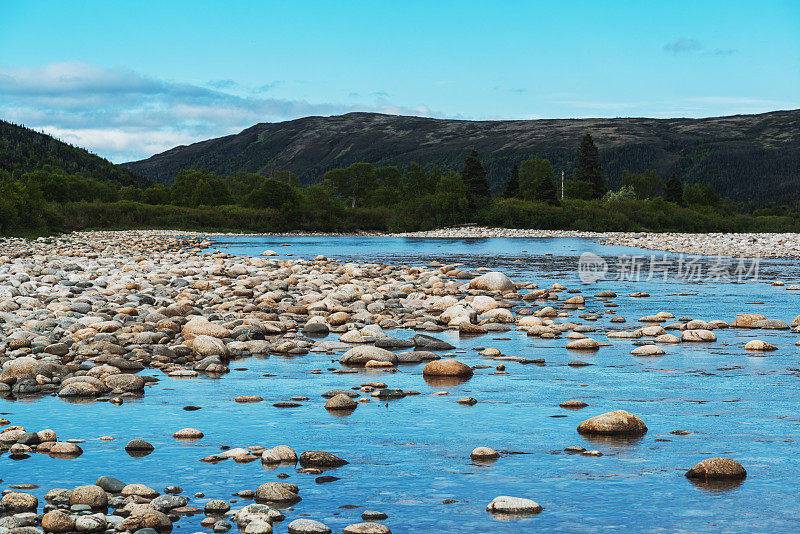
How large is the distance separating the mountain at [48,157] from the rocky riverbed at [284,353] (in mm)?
132258

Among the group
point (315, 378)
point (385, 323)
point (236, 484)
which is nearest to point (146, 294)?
point (385, 323)

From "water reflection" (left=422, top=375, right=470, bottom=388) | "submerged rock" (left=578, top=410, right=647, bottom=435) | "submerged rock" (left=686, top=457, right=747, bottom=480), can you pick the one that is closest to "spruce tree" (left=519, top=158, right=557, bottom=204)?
"water reflection" (left=422, top=375, right=470, bottom=388)

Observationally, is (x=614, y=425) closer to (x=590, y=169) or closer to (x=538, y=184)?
(x=538, y=184)

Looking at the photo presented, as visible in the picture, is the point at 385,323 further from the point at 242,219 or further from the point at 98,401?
the point at 242,219

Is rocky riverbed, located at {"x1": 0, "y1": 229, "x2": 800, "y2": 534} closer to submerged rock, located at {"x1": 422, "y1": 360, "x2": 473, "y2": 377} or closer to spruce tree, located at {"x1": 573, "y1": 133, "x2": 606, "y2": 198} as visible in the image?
submerged rock, located at {"x1": 422, "y1": 360, "x2": 473, "y2": 377}

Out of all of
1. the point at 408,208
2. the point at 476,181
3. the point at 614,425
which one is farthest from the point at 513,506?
the point at 476,181

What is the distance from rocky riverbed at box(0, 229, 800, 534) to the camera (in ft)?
17.0

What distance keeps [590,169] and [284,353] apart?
11940cm

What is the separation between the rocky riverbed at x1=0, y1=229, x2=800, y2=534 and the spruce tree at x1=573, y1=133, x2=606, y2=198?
351 ft

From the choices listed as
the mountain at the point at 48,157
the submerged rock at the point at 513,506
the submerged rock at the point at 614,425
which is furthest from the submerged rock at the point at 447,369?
the mountain at the point at 48,157

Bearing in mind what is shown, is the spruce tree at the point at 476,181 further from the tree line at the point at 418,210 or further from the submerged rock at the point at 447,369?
the submerged rock at the point at 447,369

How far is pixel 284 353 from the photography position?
1149 centimetres

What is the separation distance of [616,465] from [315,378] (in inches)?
171

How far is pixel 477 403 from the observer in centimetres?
826
